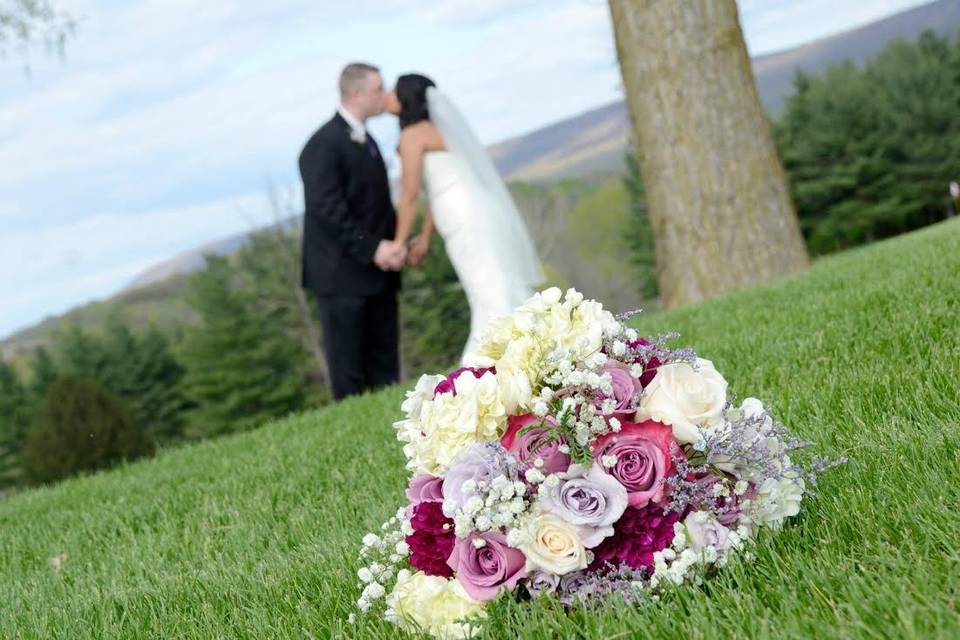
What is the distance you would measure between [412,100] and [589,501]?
7.69m

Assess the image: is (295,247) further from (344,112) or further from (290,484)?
(290,484)

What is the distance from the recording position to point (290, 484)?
5.38 m

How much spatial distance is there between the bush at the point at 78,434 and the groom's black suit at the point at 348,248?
23.9 feet

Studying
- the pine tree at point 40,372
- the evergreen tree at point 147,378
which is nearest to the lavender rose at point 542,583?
the evergreen tree at point 147,378

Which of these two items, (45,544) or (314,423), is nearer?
(45,544)

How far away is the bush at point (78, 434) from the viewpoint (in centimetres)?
1597

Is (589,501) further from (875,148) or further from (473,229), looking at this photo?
(875,148)

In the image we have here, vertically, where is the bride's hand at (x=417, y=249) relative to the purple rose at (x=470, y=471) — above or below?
below

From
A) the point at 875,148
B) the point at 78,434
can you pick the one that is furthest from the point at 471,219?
the point at 875,148

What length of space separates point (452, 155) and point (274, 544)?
6259 millimetres

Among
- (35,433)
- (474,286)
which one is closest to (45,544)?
(474,286)

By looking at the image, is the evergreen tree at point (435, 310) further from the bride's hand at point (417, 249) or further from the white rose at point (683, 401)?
the white rose at point (683, 401)

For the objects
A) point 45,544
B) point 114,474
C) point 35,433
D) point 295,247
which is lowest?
point 295,247

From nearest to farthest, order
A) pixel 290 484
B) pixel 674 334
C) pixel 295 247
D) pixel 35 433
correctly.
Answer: pixel 674 334 < pixel 290 484 < pixel 35 433 < pixel 295 247
